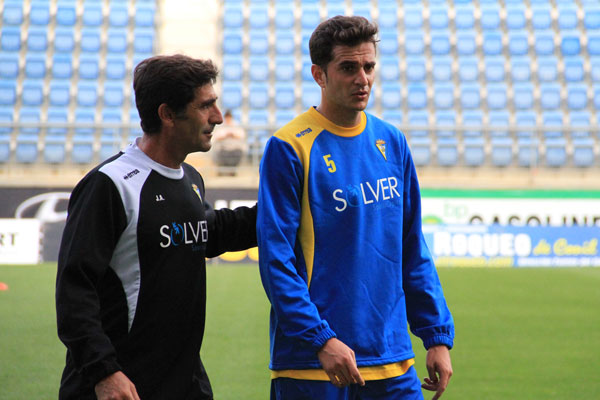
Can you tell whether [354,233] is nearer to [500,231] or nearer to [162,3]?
[500,231]

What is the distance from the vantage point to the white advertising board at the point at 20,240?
495 inches

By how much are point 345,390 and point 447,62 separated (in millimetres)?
17610

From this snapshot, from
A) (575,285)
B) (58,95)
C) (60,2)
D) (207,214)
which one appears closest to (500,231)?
(575,285)

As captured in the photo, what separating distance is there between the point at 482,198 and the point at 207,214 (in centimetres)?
1171

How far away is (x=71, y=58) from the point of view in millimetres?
18641

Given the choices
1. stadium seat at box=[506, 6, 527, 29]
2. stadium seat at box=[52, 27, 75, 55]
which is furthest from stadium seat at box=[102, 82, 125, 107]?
stadium seat at box=[506, 6, 527, 29]

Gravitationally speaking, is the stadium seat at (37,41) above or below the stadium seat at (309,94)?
above

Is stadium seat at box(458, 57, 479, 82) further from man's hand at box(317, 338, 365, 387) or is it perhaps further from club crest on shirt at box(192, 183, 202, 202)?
man's hand at box(317, 338, 365, 387)

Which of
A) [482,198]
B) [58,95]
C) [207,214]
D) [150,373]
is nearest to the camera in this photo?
[150,373]

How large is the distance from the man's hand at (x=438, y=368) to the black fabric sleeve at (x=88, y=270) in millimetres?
968

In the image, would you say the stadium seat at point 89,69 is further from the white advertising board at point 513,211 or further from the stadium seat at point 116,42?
the white advertising board at point 513,211

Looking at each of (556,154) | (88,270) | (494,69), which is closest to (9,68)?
(494,69)

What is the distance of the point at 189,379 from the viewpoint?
7.47 ft

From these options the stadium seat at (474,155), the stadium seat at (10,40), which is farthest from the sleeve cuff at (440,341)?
the stadium seat at (10,40)
